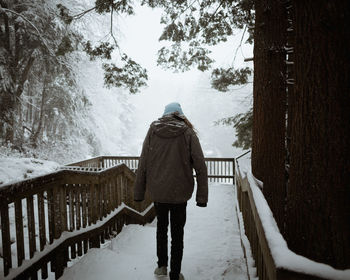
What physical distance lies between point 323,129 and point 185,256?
2873 mm

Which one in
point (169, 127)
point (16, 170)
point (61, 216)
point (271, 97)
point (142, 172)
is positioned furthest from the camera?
A: point (16, 170)

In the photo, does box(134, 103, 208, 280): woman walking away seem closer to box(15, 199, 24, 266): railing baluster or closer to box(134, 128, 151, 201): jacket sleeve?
box(134, 128, 151, 201): jacket sleeve

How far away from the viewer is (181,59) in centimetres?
789

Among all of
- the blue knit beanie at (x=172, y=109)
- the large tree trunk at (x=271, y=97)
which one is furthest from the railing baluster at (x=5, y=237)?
the large tree trunk at (x=271, y=97)

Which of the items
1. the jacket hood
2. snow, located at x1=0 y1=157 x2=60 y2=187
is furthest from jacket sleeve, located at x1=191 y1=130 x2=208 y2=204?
snow, located at x1=0 y1=157 x2=60 y2=187

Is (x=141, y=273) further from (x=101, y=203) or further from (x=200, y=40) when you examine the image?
(x=200, y=40)

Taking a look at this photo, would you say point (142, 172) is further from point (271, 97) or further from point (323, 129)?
point (271, 97)

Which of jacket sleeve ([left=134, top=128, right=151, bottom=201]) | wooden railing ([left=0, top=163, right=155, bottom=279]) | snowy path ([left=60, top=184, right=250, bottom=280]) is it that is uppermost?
jacket sleeve ([left=134, top=128, right=151, bottom=201])

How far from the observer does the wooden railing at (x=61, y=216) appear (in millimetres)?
2514

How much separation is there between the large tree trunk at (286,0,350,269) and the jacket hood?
1.24 meters

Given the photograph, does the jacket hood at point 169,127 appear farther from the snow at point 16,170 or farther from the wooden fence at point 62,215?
the snow at point 16,170

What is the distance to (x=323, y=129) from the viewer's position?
1519 millimetres

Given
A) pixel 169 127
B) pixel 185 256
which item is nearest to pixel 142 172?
pixel 169 127

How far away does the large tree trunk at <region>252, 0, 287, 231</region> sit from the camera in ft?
12.5
